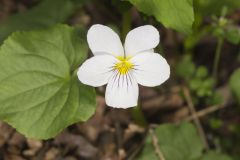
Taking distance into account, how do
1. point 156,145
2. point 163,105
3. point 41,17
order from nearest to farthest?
point 156,145 < point 41,17 < point 163,105

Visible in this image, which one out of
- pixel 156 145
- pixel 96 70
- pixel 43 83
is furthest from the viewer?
pixel 156 145

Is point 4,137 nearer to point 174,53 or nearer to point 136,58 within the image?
point 136,58

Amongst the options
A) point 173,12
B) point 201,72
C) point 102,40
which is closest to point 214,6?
point 201,72

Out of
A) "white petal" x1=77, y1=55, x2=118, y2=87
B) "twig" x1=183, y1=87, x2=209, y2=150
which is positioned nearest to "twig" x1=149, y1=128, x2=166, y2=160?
"twig" x1=183, y1=87, x2=209, y2=150

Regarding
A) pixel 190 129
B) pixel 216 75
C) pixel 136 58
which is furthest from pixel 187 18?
pixel 216 75

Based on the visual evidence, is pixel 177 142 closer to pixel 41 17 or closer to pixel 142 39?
pixel 142 39

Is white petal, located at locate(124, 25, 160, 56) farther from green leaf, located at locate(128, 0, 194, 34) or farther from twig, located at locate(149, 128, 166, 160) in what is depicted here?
twig, located at locate(149, 128, 166, 160)
